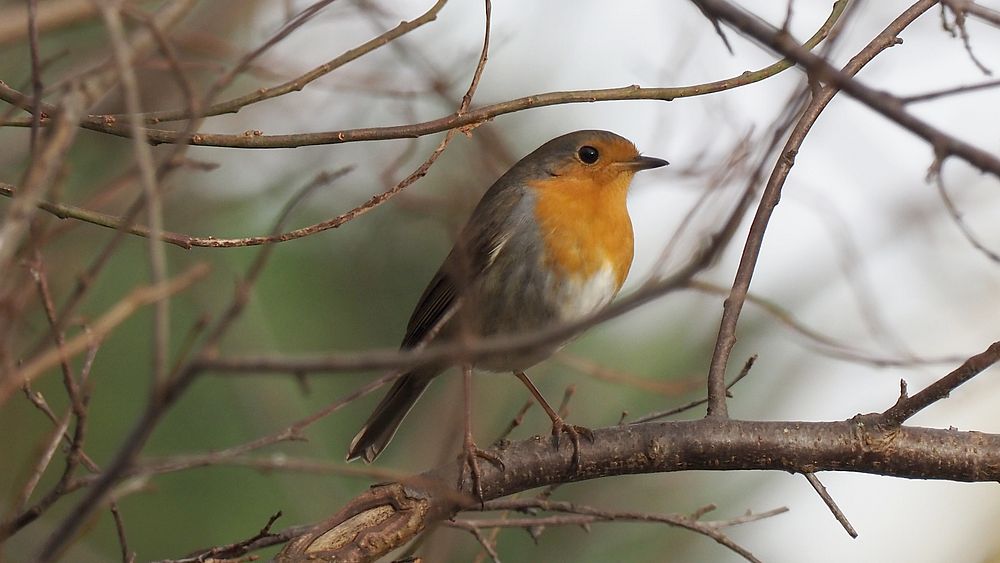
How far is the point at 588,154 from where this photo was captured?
14.8 feet

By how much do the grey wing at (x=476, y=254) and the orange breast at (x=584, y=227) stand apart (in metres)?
0.14

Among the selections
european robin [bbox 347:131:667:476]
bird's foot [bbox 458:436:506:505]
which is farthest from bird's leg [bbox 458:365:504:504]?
european robin [bbox 347:131:667:476]

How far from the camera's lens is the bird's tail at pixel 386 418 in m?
4.36

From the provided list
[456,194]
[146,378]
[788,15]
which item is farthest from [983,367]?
[146,378]

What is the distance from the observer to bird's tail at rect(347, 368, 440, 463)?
14.3ft

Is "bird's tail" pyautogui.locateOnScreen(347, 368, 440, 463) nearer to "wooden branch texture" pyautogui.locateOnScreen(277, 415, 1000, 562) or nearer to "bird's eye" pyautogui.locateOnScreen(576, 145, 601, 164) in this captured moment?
"bird's eye" pyautogui.locateOnScreen(576, 145, 601, 164)

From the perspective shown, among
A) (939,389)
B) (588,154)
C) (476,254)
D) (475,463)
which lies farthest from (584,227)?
(939,389)

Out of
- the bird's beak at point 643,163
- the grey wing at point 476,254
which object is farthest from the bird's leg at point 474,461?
the bird's beak at point 643,163

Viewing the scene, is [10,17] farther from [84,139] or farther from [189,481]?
[189,481]

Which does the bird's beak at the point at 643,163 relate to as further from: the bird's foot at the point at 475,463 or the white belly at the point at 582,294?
the bird's foot at the point at 475,463

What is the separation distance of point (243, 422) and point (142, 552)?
0.93m

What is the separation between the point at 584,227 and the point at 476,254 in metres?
0.44

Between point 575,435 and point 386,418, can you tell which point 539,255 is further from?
point 575,435

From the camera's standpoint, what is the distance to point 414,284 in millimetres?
7672
